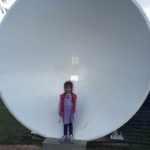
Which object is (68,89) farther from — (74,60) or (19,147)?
(19,147)

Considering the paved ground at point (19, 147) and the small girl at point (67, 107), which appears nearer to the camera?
the small girl at point (67, 107)

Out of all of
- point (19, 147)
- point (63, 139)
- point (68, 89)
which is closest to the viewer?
point (63, 139)

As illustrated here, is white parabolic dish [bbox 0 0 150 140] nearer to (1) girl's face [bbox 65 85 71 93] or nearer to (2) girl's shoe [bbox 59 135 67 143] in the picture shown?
(2) girl's shoe [bbox 59 135 67 143]

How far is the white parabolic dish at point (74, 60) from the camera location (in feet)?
15.5

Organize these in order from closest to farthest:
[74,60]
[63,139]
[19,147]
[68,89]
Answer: [63,139]
[68,89]
[74,60]
[19,147]

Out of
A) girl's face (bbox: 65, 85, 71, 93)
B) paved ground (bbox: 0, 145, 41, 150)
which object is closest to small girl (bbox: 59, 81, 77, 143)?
girl's face (bbox: 65, 85, 71, 93)

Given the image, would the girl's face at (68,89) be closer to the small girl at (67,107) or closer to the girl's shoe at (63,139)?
the small girl at (67,107)

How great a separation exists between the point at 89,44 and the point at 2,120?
99.1 inches

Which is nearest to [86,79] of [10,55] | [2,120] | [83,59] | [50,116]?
[83,59]

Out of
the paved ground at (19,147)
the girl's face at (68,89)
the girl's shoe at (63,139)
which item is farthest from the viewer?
the paved ground at (19,147)

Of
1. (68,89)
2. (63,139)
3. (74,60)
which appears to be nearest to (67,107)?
(68,89)

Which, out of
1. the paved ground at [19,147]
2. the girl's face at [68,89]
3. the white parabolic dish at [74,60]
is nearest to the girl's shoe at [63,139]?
the white parabolic dish at [74,60]

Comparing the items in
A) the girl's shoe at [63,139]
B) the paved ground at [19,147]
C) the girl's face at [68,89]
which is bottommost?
the paved ground at [19,147]

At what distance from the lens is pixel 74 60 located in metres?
5.15
